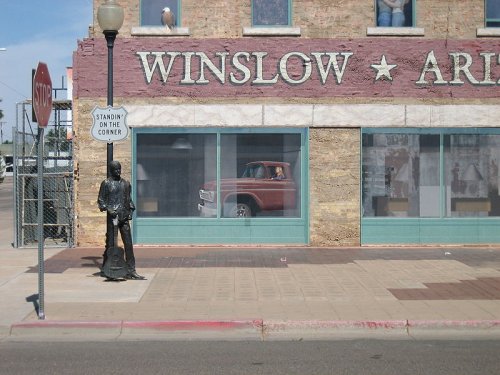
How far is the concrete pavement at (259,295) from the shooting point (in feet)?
27.1

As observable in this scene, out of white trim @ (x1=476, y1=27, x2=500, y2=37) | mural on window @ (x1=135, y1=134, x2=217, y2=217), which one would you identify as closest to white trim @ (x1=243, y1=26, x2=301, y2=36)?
mural on window @ (x1=135, y1=134, x2=217, y2=217)

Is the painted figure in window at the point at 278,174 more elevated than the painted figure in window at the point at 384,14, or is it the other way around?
the painted figure in window at the point at 384,14

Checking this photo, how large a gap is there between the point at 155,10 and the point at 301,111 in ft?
13.0

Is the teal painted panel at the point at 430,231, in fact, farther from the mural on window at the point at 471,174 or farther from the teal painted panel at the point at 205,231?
the teal painted panel at the point at 205,231

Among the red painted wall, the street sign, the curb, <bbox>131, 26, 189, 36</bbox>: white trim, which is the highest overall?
<bbox>131, 26, 189, 36</bbox>: white trim

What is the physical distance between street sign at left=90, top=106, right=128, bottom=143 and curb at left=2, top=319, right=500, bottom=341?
3.69 meters

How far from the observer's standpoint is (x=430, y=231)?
15250 mm

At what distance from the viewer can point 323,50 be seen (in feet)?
49.2

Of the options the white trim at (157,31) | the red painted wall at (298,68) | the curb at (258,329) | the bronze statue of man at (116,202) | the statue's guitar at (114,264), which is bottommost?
the curb at (258,329)

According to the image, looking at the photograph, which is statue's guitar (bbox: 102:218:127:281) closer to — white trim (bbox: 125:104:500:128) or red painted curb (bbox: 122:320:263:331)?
red painted curb (bbox: 122:320:263:331)

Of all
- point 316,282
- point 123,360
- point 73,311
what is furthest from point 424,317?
point 73,311

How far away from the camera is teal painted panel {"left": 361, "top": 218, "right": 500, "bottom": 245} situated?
49.8 feet

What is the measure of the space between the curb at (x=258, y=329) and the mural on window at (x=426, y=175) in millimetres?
7012

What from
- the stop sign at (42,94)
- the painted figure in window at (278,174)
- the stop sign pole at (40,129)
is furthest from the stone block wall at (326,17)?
the stop sign pole at (40,129)
